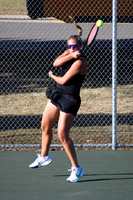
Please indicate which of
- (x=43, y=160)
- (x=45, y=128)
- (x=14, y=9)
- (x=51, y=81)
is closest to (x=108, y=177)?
(x=43, y=160)

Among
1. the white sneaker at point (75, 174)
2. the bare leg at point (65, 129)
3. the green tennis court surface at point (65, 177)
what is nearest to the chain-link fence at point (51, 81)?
the green tennis court surface at point (65, 177)

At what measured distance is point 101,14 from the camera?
16484mm

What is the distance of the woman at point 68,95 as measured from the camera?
531 cm

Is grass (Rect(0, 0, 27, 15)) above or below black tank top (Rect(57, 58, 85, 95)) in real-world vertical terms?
above

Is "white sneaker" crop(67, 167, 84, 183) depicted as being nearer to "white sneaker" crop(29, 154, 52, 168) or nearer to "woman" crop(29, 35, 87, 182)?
"woman" crop(29, 35, 87, 182)

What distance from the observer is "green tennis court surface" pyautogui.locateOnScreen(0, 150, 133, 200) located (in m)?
5.15

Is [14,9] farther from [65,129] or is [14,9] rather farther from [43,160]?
[65,129]

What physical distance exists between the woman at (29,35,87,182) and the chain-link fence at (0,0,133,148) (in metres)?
1.70

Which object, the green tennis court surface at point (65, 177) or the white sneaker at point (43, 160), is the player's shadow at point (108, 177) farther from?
the white sneaker at point (43, 160)

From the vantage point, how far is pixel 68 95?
5445 mm

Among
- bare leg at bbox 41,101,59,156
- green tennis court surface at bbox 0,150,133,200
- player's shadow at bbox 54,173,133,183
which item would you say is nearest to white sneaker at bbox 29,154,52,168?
green tennis court surface at bbox 0,150,133,200

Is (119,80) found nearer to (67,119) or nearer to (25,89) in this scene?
(25,89)

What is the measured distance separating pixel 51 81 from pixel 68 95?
26.4 feet

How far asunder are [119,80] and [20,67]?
3324mm
